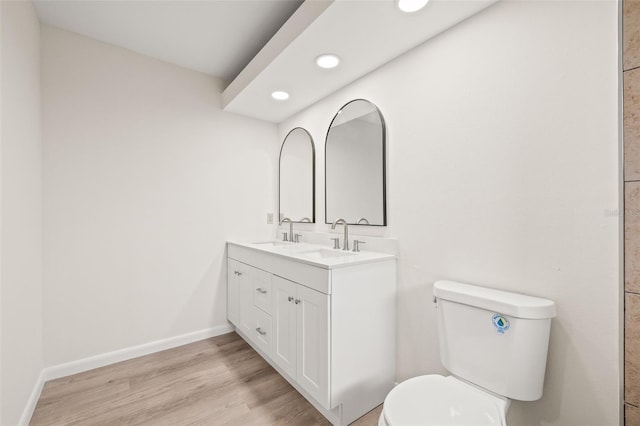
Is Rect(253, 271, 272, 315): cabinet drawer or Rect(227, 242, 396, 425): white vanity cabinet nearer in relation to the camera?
Rect(227, 242, 396, 425): white vanity cabinet

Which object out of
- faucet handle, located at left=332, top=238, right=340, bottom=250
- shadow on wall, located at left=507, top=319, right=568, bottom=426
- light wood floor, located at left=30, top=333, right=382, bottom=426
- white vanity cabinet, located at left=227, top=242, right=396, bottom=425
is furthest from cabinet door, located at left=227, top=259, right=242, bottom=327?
shadow on wall, located at left=507, top=319, right=568, bottom=426

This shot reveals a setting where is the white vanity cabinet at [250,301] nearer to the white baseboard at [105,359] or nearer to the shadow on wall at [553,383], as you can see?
the white baseboard at [105,359]

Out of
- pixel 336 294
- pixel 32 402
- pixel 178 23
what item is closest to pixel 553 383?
pixel 336 294

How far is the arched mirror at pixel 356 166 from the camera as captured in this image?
1.85 m

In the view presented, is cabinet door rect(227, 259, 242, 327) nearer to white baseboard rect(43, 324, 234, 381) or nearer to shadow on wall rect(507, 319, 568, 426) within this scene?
white baseboard rect(43, 324, 234, 381)

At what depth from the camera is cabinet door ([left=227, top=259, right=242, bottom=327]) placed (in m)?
2.40

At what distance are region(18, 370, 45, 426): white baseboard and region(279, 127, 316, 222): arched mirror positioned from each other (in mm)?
2007

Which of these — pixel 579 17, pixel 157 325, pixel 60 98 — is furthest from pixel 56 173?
pixel 579 17

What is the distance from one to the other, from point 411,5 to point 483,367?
5.33 feet

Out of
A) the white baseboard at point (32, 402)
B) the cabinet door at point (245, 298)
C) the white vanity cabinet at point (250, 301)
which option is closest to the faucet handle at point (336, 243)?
the white vanity cabinet at point (250, 301)

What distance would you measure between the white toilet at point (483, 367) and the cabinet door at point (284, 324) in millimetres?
732

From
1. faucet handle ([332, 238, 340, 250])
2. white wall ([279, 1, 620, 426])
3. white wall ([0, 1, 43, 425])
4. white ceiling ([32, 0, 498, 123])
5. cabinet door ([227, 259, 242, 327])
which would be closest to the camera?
white wall ([279, 1, 620, 426])

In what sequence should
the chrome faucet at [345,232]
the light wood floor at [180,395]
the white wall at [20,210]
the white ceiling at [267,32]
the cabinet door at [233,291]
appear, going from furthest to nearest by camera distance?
the cabinet door at [233,291] → the chrome faucet at [345,232] → the light wood floor at [180,395] → the white ceiling at [267,32] → the white wall at [20,210]

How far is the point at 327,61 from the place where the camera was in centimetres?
175
